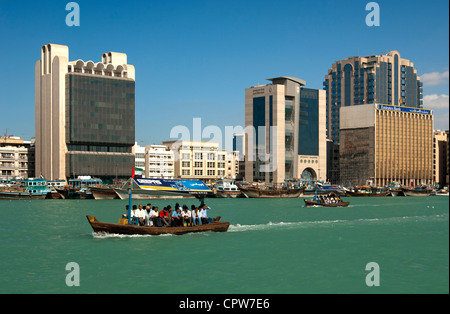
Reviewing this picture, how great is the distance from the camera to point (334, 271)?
28266mm

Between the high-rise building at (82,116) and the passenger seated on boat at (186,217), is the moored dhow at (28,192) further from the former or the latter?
the passenger seated on boat at (186,217)

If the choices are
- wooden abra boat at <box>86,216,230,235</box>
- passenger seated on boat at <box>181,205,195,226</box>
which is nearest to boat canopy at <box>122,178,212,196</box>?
passenger seated on boat at <box>181,205,195,226</box>

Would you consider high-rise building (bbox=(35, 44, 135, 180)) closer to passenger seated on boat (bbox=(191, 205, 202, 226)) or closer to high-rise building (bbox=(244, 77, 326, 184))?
high-rise building (bbox=(244, 77, 326, 184))

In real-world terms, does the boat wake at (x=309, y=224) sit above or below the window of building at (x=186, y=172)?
below

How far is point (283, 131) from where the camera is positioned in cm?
16788

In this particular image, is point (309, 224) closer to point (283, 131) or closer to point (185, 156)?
point (185, 156)

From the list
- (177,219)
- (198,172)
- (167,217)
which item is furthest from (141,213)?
(198,172)

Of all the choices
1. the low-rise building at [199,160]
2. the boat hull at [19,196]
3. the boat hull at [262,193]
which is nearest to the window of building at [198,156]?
the low-rise building at [199,160]

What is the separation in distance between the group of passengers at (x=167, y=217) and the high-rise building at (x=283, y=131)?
125151mm

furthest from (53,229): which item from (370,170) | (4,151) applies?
(370,170)

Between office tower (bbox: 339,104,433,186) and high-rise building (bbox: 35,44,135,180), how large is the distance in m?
78.3

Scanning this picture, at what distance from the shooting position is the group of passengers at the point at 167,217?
39.2m

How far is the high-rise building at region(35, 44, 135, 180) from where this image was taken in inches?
5197
